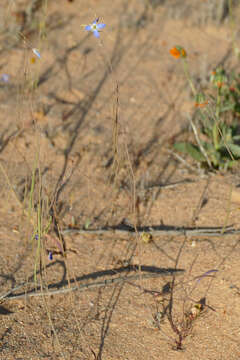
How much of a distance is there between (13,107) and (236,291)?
6.28ft

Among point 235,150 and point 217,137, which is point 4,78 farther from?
point 235,150

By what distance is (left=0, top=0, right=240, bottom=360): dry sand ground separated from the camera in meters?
1.80

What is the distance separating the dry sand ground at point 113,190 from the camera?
180 centimetres

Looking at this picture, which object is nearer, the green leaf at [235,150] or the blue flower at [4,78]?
the green leaf at [235,150]

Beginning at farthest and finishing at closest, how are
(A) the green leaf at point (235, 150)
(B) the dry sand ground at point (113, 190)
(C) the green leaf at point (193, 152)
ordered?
(C) the green leaf at point (193, 152) → (A) the green leaf at point (235, 150) → (B) the dry sand ground at point (113, 190)

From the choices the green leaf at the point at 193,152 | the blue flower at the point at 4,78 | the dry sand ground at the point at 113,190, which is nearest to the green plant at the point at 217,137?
the green leaf at the point at 193,152

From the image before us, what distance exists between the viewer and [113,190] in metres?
2.49

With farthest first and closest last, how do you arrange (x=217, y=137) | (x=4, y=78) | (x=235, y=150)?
(x=4, y=78) → (x=217, y=137) → (x=235, y=150)

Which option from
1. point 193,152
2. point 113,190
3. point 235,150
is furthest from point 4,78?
point 235,150

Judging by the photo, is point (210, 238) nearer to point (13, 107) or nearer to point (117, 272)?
point (117, 272)

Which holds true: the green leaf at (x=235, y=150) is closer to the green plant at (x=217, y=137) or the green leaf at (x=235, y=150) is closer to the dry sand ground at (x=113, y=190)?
the green plant at (x=217, y=137)

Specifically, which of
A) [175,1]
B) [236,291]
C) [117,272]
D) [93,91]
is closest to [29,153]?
[93,91]

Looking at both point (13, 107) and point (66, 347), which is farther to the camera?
point (13, 107)

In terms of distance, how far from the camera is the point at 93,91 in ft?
10.6
